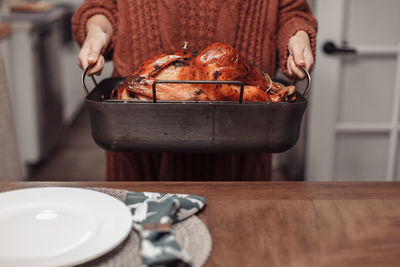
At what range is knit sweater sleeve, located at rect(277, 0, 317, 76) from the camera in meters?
1.05

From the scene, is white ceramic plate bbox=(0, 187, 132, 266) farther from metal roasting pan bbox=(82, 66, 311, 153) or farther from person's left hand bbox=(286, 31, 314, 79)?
person's left hand bbox=(286, 31, 314, 79)

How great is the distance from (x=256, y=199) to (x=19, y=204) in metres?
0.37

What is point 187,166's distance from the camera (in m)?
1.18

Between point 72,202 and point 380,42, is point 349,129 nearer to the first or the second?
point 380,42

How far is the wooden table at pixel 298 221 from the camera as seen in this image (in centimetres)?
60

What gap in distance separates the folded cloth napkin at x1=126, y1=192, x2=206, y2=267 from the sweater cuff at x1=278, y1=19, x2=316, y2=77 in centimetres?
47

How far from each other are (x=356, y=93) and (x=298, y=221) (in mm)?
1358

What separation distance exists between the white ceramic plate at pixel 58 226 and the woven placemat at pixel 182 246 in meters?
0.02

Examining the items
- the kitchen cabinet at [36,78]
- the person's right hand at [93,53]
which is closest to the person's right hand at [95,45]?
the person's right hand at [93,53]

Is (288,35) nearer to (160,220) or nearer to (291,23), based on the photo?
(291,23)

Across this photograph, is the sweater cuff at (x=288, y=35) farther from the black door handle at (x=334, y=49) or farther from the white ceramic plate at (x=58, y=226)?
the black door handle at (x=334, y=49)

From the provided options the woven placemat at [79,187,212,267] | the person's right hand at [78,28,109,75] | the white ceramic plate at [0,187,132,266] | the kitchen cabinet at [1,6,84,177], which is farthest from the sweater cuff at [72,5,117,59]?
the kitchen cabinet at [1,6,84,177]

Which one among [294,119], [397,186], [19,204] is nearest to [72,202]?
[19,204]

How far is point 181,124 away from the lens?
2.22 ft
